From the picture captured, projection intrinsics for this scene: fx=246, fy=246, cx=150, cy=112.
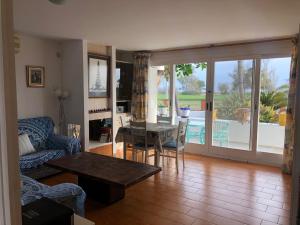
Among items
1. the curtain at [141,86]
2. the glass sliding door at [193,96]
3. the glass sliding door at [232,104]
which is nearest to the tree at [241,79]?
the glass sliding door at [232,104]

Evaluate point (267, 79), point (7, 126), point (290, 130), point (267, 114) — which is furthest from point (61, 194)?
point (267, 79)

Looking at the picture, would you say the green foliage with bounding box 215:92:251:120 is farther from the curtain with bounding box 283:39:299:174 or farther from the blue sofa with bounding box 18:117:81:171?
the blue sofa with bounding box 18:117:81:171

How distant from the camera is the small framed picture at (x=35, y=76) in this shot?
13.5ft

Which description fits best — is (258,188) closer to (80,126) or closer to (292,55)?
(292,55)

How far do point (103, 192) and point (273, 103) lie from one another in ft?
10.9

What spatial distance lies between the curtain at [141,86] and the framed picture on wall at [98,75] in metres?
0.87

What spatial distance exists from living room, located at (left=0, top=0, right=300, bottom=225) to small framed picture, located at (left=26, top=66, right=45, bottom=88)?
0.02 m

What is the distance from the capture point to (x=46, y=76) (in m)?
4.41

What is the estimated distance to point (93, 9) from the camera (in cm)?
267

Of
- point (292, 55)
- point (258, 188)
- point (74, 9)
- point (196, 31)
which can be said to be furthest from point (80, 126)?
point (292, 55)

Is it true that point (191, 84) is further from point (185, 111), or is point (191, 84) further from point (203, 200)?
point (203, 200)

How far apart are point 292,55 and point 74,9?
11.0 ft

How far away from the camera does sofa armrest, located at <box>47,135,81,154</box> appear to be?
392 cm

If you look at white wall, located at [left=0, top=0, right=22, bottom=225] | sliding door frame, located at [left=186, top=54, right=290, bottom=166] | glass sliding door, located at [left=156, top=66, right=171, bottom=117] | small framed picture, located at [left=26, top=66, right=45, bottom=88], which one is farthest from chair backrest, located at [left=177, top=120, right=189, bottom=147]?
white wall, located at [left=0, top=0, right=22, bottom=225]
